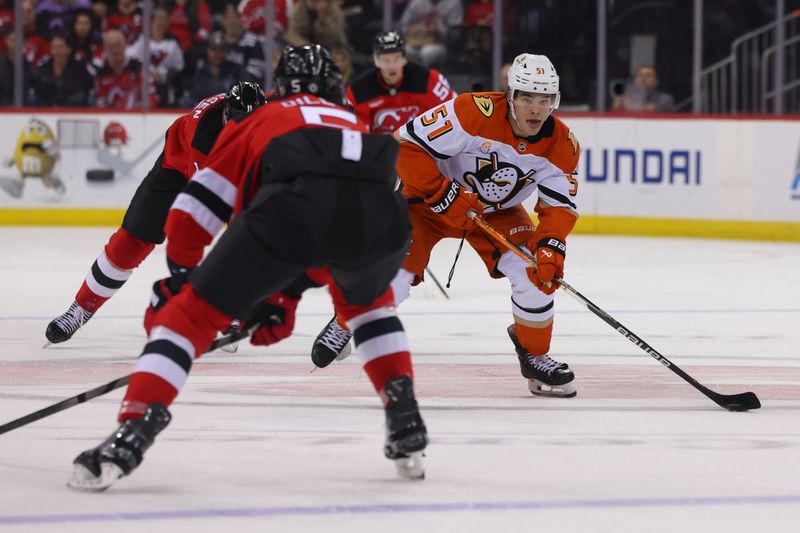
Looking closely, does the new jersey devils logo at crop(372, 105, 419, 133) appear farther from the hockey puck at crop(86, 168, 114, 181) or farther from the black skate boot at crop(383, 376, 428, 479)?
the black skate boot at crop(383, 376, 428, 479)

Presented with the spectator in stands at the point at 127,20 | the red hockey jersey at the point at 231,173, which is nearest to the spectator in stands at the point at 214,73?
the spectator in stands at the point at 127,20

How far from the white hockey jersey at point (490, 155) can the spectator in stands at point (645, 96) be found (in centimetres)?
556

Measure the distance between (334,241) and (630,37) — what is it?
7.37m

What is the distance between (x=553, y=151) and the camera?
4625 millimetres

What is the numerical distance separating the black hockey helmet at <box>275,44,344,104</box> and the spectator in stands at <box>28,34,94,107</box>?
23.8 ft

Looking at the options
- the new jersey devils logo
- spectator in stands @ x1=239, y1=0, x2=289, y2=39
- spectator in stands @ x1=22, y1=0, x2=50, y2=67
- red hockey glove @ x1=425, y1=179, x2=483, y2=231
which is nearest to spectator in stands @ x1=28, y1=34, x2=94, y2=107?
spectator in stands @ x1=22, y1=0, x2=50, y2=67

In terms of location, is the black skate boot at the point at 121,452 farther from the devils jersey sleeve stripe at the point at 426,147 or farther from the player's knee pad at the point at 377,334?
the devils jersey sleeve stripe at the point at 426,147

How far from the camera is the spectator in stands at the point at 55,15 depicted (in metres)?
10.4

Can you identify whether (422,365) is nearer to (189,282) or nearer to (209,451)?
(209,451)

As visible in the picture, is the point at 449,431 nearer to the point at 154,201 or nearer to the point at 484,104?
the point at 484,104

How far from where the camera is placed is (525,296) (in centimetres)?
469

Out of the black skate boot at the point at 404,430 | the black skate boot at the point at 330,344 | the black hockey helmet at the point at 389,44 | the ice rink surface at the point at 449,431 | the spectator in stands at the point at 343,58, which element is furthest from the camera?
the spectator in stands at the point at 343,58

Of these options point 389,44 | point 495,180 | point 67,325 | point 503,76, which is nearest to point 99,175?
point 503,76

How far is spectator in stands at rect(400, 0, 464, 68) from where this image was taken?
1037 centimetres
